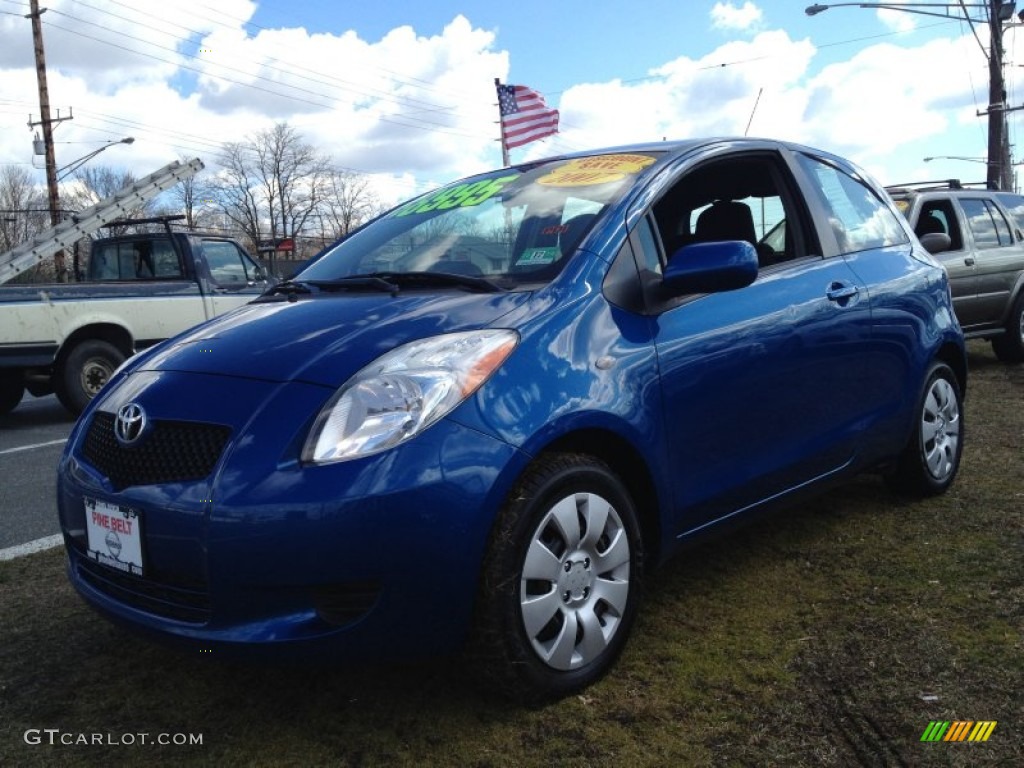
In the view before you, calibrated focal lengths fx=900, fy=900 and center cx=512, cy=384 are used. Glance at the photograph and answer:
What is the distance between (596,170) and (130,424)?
71.4 inches

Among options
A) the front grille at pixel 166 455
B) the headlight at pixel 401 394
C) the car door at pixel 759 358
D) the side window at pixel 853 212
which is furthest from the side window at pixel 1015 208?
the front grille at pixel 166 455

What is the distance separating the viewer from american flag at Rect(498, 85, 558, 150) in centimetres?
2011

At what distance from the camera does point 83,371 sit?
871 centimetres

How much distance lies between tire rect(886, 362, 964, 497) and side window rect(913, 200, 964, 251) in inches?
198

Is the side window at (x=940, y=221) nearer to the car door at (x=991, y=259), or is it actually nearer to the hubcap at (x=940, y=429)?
the car door at (x=991, y=259)

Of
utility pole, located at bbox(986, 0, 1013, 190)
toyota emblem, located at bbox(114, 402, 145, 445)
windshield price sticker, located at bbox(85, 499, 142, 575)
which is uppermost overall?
utility pole, located at bbox(986, 0, 1013, 190)

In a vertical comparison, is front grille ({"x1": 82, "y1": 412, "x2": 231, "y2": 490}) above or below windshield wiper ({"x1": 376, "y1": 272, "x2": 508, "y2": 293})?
below

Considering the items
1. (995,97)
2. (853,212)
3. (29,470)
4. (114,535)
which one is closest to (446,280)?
(114,535)

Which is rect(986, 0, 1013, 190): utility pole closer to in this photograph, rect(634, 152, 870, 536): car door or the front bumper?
rect(634, 152, 870, 536): car door

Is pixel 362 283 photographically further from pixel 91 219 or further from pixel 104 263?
pixel 91 219

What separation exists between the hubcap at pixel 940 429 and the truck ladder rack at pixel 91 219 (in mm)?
9910

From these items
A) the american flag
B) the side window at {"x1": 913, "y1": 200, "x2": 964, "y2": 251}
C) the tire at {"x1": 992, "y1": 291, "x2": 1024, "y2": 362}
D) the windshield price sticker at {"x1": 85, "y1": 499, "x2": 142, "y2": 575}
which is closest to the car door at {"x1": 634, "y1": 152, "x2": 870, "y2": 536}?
the windshield price sticker at {"x1": 85, "y1": 499, "x2": 142, "y2": 575}

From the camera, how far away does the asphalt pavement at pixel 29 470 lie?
4.58 m

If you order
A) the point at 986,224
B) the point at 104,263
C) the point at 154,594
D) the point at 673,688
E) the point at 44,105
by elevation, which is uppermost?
the point at 44,105
